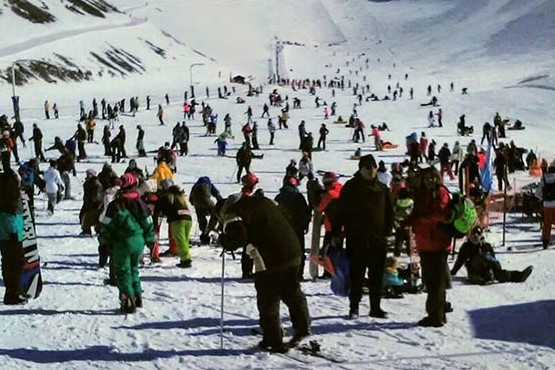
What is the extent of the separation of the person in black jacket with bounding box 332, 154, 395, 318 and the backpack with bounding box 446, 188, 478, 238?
1.90 ft

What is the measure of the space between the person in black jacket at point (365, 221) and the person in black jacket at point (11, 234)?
327cm

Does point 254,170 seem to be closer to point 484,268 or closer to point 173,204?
point 173,204

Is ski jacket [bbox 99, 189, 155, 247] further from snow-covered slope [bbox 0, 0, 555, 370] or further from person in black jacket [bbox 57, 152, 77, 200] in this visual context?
person in black jacket [bbox 57, 152, 77, 200]

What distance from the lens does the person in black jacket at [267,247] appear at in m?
6.44

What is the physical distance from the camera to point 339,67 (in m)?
108

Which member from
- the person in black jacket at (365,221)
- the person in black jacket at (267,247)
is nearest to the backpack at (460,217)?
the person in black jacket at (365,221)

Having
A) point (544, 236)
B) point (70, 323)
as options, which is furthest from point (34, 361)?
point (544, 236)

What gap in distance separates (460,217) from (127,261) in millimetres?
3196

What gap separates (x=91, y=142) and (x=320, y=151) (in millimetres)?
8953

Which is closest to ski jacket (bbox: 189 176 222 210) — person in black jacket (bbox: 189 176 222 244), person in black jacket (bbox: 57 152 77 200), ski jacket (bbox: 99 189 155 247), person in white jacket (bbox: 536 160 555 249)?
person in black jacket (bbox: 189 176 222 244)

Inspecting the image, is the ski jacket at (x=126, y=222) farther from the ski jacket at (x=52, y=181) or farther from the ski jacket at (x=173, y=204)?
the ski jacket at (x=52, y=181)

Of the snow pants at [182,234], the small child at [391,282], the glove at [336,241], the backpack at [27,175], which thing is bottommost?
the small child at [391,282]

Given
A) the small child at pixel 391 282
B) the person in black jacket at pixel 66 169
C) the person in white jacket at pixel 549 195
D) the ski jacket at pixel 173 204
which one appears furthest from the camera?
the person in black jacket at pixel 66 169

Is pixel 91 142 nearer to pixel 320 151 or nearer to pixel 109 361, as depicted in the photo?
pixel 320 151
